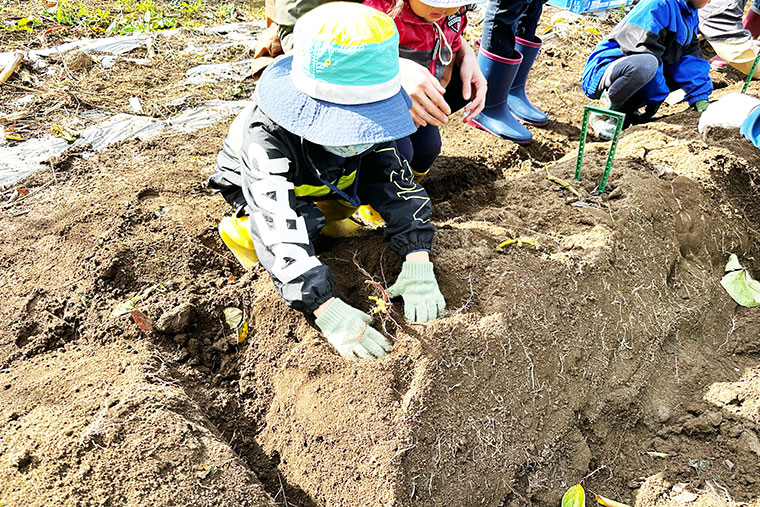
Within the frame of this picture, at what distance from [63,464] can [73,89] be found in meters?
2.92

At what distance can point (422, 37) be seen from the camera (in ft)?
7.84

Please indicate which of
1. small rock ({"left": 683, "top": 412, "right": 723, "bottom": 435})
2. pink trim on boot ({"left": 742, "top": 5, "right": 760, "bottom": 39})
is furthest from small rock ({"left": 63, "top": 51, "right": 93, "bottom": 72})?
pink trim on boot ({"left": 742, "top": 5, "right": 760, "bottom": 39})

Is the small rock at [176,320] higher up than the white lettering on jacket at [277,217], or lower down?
lower down

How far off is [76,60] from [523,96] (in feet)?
10.3

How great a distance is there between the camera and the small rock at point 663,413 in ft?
6.51

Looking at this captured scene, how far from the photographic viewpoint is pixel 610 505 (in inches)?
67.6

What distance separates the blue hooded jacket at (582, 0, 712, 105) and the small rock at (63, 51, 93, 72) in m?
3.47

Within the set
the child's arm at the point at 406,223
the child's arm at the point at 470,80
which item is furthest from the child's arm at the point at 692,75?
the child's arm at the point at 406,223

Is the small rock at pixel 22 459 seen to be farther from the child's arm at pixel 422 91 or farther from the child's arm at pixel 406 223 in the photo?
the child's arm at pixel 422 91

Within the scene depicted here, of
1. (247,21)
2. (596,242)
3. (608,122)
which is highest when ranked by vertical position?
(596,242)

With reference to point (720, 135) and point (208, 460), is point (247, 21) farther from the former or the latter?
point (208, 460)

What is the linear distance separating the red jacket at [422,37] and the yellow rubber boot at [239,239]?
3.38ft

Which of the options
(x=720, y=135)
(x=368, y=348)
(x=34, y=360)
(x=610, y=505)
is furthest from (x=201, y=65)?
(x=610, y=505)

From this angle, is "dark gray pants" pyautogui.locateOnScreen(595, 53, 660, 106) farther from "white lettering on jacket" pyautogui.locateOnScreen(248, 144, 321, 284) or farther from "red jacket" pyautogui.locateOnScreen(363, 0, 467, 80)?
"white lettering on jacket" pyautogui.locateOnScreen(248, 144, 321, 284)
